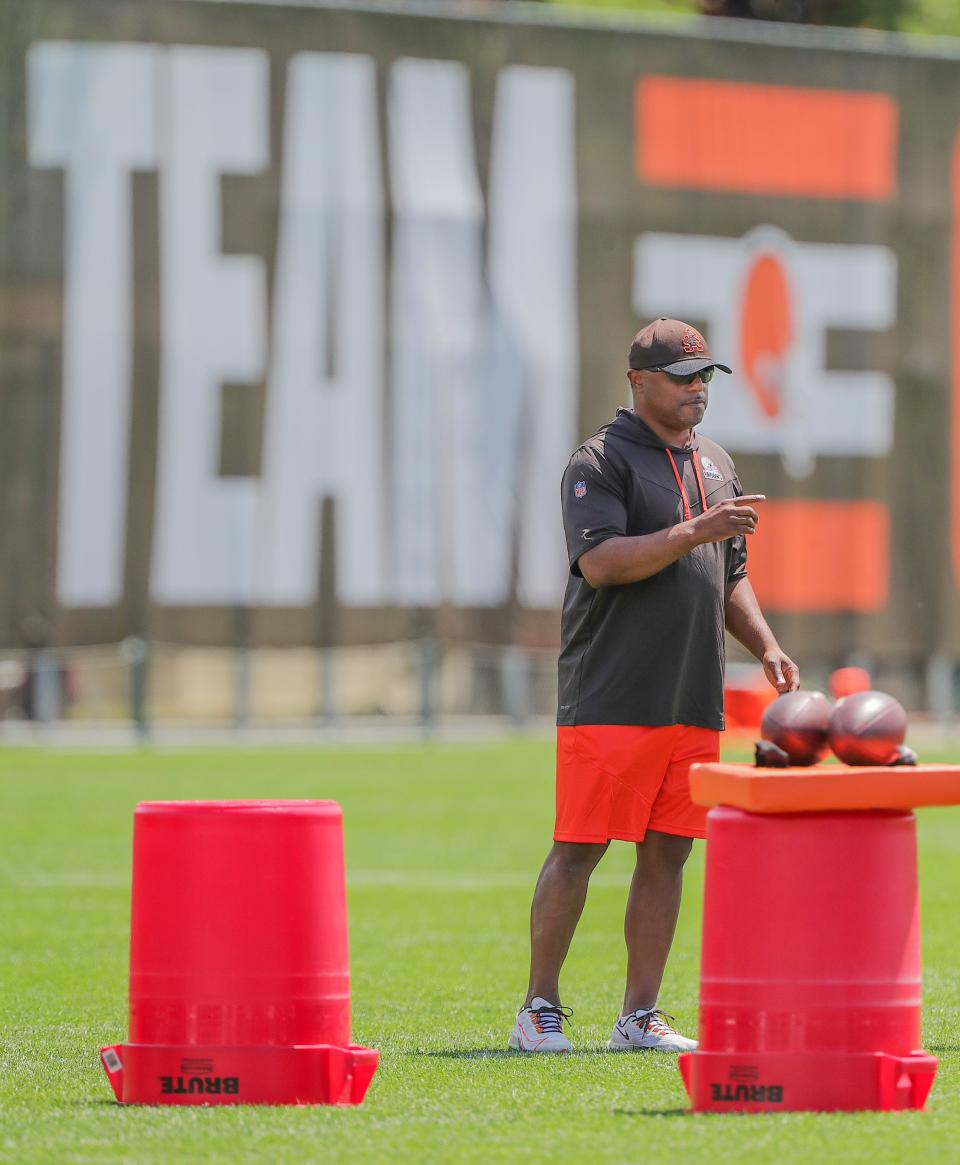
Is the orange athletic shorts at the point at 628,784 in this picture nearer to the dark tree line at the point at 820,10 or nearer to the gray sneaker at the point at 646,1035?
the gray sneaker at the point at 646,1035

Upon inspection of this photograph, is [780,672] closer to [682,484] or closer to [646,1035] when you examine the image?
[682,484]

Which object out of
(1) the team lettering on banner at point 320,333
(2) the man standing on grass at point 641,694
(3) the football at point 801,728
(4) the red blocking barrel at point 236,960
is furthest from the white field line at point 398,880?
(1) the team lettering on banner at point 320,333

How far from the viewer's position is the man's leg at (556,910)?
7516 millimetres

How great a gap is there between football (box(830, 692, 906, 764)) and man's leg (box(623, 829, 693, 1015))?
1.61 meters

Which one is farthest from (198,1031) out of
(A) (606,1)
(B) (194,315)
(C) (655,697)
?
(A) (606,1)

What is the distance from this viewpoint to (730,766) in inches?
241

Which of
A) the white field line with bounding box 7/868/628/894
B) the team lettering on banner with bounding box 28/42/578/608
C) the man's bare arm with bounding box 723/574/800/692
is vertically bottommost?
the white field line with bounding box 7/868/628/894

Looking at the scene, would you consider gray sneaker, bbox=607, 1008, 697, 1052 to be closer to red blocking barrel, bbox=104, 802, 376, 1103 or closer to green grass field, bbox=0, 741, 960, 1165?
green grass field, bbox=0, 741, 960, 1165

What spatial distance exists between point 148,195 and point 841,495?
984 cm

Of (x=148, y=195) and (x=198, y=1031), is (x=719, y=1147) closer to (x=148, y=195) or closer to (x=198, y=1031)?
(x=198, y=1031)

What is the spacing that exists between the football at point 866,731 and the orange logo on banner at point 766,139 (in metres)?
26.8

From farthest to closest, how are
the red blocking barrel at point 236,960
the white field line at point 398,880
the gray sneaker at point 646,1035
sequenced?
the white field line at point 398,880 → the gray sneaker at point 646,1035 → the red blocking barrel at point 236,960

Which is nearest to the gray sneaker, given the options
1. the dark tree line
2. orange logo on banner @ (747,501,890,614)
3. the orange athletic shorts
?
the orange athletic shorts

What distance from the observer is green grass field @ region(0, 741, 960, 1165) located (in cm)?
561
